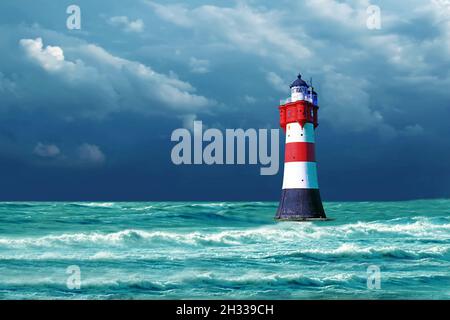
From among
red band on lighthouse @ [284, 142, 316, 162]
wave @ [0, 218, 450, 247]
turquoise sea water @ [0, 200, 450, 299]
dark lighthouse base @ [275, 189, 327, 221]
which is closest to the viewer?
turquoise sea water @ [0, 200, 450, 299]

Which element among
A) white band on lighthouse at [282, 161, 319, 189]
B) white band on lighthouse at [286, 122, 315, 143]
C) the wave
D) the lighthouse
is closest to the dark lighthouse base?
the lighthouse

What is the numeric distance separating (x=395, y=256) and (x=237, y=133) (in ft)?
20.1

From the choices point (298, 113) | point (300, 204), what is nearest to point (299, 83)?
point (298, 113)

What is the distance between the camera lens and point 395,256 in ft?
56.5

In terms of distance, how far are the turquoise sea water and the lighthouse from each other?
0.80 metres

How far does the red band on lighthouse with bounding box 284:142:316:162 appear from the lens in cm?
2197

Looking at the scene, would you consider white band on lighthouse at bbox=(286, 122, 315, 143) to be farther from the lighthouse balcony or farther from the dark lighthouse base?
the dark lighthouse base

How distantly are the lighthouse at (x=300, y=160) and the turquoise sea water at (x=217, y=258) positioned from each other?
797mm

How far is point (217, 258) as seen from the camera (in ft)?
54.3

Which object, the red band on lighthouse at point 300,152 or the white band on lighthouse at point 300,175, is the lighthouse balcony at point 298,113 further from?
the white band on lighthouse at point 300,175

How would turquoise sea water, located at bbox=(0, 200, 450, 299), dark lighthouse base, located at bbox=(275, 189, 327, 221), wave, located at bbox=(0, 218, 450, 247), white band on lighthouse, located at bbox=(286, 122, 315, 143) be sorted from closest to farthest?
1. turquoise sea water, located at bbox=(0, 200, 450, 299)
2. wave, located at bbox=(0, 218, 450, 247)
3. white band on lighthouse, located at bbox=(286, 122, 315, 143)
4. dark lighthouse base, located at bbox=(275, 189, 327, 221)

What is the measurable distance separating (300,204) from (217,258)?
23.0ft
